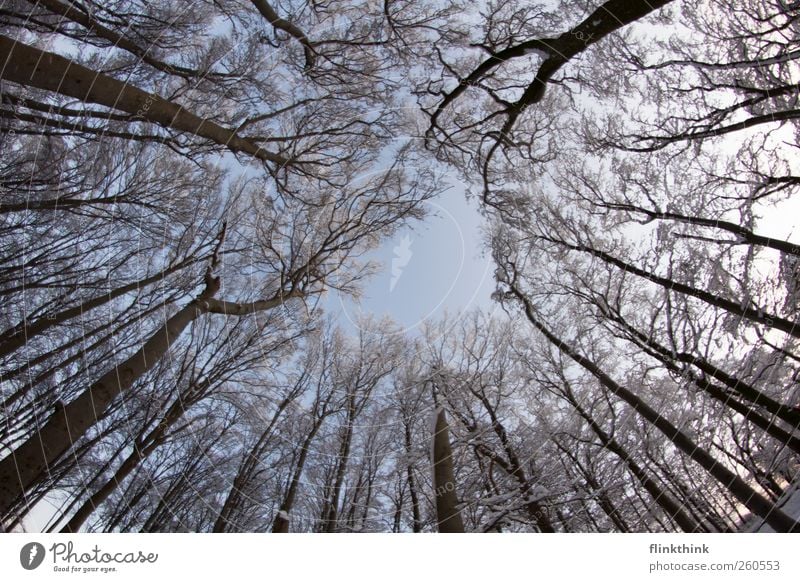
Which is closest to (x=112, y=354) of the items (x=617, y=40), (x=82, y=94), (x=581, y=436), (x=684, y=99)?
(x=82, y=94)

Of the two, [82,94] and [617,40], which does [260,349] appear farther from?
[617,40]

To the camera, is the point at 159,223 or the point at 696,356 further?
the point at 159,223

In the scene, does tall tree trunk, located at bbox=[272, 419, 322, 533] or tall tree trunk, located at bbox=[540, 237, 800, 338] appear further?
tall tree trunk, located at bbox=[272, 419, 322, 533]

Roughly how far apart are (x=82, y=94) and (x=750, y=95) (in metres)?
6.68

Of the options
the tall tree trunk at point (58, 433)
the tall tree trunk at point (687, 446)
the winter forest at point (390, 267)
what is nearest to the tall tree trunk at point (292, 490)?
the winter forest at point (390, 267)

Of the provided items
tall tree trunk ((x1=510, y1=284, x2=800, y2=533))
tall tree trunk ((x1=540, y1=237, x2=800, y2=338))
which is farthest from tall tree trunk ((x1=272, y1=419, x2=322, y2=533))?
tall tree trunk ((x1=540, y1=237, x2=800, y2=338))

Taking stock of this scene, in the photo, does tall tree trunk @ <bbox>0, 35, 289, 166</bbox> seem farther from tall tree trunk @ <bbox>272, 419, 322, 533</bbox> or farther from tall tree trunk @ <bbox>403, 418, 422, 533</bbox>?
tall tree trunk @ <bbox>403, 418, 422, 533</bbox>

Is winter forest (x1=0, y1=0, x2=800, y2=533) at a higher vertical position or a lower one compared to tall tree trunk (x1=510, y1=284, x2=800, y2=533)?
higher

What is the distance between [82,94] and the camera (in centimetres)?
363

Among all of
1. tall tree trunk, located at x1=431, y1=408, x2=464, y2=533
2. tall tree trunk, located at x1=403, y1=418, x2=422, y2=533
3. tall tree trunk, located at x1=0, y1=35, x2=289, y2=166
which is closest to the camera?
tall tree trunk, located at x1=0, y1=35, x2=289, y2=166

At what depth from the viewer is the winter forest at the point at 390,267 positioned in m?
5.00
